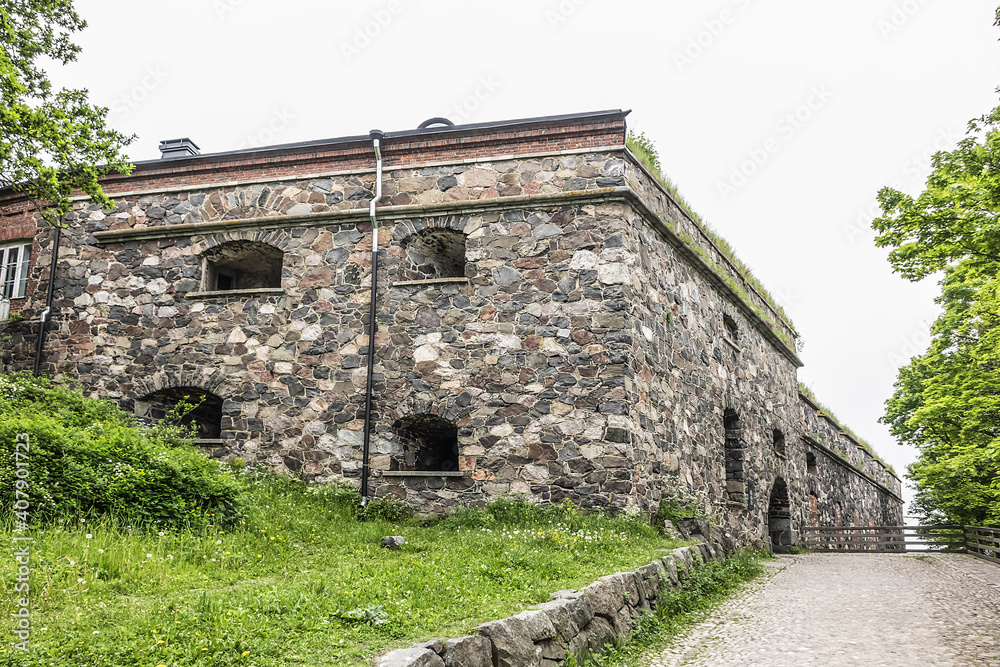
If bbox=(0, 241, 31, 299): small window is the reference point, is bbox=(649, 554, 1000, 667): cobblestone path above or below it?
below

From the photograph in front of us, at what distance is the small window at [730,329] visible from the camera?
14461 mm

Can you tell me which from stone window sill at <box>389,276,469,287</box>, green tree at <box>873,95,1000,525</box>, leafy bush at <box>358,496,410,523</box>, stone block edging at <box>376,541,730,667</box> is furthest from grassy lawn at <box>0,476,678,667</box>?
green tree at <box>873,95,1000,525</box>

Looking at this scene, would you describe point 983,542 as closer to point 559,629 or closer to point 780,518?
point 780,518

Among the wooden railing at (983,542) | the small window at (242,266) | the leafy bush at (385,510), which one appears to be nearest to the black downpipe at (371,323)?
the leafy bush at (385,510)

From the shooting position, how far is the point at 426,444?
11.5m

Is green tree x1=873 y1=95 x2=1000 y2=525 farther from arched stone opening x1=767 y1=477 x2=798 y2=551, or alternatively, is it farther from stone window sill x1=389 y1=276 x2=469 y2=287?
stone window sill x1=389 y1=276 x2=469 y2=287

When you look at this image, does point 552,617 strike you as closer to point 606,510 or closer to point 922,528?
point 606,510

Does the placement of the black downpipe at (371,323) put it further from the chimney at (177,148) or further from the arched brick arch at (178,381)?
the chimney at (177,148)

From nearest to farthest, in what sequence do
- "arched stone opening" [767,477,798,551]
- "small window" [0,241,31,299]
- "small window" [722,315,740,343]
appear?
"small window" [0,241,31,299], "small window" [722,315,740,343], "arched stone opening" [767,477,798,551]

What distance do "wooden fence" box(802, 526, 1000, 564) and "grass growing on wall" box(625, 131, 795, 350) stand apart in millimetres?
5082

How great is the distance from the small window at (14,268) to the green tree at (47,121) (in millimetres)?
2732

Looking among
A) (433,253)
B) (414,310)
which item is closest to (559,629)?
(414,310)

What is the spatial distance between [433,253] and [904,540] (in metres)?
15.0

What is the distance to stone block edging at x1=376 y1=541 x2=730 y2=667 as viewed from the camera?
4.41 m
